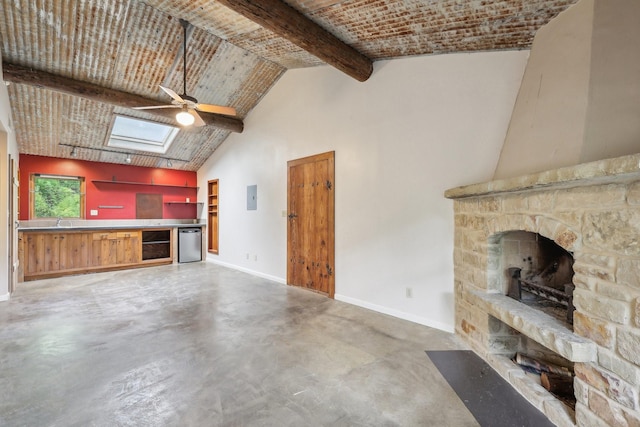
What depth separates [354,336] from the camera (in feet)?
9.36

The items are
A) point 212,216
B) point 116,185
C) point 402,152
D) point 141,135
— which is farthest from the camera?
point 212,216

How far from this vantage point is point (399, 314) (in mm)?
3346

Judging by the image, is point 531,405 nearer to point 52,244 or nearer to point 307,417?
point 307,417

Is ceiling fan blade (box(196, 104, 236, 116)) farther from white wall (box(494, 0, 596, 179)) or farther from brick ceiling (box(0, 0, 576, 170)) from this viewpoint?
white wall (box(494, 0, 596, 179))

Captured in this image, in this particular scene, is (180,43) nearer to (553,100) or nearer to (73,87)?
(73,87)

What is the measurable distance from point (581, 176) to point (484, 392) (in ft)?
4.97

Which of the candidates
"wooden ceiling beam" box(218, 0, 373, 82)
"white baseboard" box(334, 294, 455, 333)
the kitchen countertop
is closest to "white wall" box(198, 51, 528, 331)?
"white baseboard" box(334, 294, 455, 333)

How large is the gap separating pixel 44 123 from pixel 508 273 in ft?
24.3

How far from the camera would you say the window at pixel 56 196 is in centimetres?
581

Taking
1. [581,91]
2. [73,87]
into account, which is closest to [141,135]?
[73,87]

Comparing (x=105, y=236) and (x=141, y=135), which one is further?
(x=141, y=135)

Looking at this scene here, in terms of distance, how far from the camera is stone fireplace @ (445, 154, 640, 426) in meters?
1.38

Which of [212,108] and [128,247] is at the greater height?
[212,108]

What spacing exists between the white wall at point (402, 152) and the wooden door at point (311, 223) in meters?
0.15
